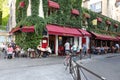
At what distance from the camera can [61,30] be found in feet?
101

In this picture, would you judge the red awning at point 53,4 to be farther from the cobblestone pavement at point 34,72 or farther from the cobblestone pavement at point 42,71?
the cobblestone pavement at point 34,72

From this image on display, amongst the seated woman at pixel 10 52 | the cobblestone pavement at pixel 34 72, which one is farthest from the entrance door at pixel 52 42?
the cobblestone pavement at pixel 34 72

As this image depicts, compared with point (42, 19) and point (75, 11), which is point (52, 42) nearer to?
point (42, 19)

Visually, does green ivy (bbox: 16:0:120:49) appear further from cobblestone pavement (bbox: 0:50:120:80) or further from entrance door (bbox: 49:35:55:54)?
cobblestone pavement (bbox: 0:50:120:80)

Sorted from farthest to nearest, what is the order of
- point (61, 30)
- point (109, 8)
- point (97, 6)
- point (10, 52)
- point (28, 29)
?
1. point (97, 6)
2. point (109, 8)
3. point (61, 30)
4. point (28, 29)
5. point (10, 52)

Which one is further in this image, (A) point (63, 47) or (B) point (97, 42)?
(B) point (97, 42)

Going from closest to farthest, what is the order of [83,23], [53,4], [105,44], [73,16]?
[53,4]
[73,16]
[83,23]
[105,44]

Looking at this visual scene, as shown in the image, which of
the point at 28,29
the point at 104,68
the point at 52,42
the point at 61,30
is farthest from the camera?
the point at 52,42

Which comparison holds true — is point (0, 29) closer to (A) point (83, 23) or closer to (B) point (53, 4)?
(A) point (83, 23)

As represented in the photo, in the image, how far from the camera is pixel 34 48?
28.8 m

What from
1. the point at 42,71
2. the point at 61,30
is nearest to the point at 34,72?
the point at 42,71

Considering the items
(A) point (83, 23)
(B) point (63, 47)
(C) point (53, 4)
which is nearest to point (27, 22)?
(C) point (53, 4)

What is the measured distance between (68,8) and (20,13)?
561cm

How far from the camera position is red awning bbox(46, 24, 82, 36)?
28844 mm
